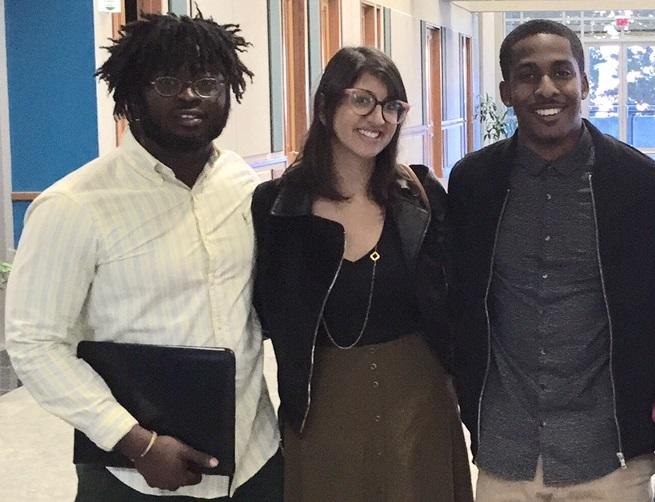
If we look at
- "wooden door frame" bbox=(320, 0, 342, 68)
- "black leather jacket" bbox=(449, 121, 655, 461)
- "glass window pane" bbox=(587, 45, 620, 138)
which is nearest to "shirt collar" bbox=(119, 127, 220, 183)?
"black leather jacket" bbox=(449, 121, 655, 461)

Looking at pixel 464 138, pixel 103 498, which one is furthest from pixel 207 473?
pixel 464 138

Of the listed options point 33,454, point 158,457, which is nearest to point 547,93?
point 158,457

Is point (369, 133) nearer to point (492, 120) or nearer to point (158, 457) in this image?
point (158, 457)

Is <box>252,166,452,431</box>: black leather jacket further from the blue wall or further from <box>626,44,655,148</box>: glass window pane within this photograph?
<box>626,44,655,148</box>: glass window pane

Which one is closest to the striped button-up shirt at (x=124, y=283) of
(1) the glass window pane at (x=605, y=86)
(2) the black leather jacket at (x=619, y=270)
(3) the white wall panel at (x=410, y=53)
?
Result: (2) the black leather jacket at (x=619, y=270)

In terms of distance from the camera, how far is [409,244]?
2176mm

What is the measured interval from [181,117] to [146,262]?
28 centimetres

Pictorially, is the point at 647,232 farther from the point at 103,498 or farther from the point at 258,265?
the point at 103,498

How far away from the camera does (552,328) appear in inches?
81.4

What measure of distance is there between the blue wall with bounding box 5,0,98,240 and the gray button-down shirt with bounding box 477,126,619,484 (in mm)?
4011

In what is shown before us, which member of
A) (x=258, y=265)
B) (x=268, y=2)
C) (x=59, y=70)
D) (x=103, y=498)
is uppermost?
(x=268, y=2)

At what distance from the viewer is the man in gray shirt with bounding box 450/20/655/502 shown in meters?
2.06

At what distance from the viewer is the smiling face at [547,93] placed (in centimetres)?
205

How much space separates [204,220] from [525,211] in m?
0.65
